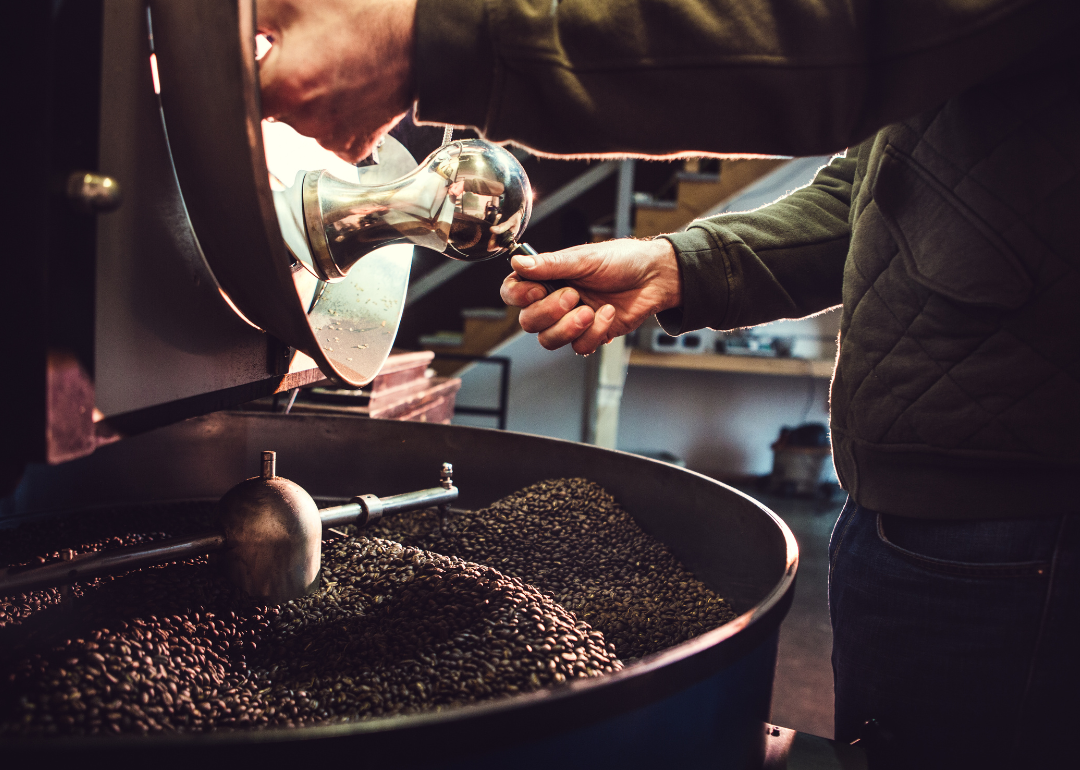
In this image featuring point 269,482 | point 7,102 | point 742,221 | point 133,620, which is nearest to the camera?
point 7,102

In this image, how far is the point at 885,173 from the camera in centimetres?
60

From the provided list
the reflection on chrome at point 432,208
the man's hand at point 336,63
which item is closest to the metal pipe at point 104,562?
the reflection on chrome at point 432,208

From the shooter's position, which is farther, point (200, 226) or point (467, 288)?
point (467, 288)

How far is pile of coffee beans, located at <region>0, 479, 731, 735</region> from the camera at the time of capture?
1.41 ft

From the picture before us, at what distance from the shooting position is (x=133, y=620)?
0.51m

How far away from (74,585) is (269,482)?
0.55 ft

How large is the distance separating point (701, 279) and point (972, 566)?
1.16 feet

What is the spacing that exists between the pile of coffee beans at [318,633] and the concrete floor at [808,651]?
627 mm

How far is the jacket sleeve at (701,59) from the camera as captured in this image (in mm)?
402

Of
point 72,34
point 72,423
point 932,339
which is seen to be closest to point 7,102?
point 72,34

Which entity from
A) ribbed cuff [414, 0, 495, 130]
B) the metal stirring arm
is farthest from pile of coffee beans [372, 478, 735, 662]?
ribbed cuff [414, 0, 495, 130]

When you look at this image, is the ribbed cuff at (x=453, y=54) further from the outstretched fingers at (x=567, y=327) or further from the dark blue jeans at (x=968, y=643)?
the dark blue jeans at (x=968, y=643)

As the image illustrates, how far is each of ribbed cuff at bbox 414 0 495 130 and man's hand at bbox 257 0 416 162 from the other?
0.5 inches

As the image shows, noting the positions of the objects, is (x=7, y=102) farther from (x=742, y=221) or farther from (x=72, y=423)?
(x=742, y=221)
